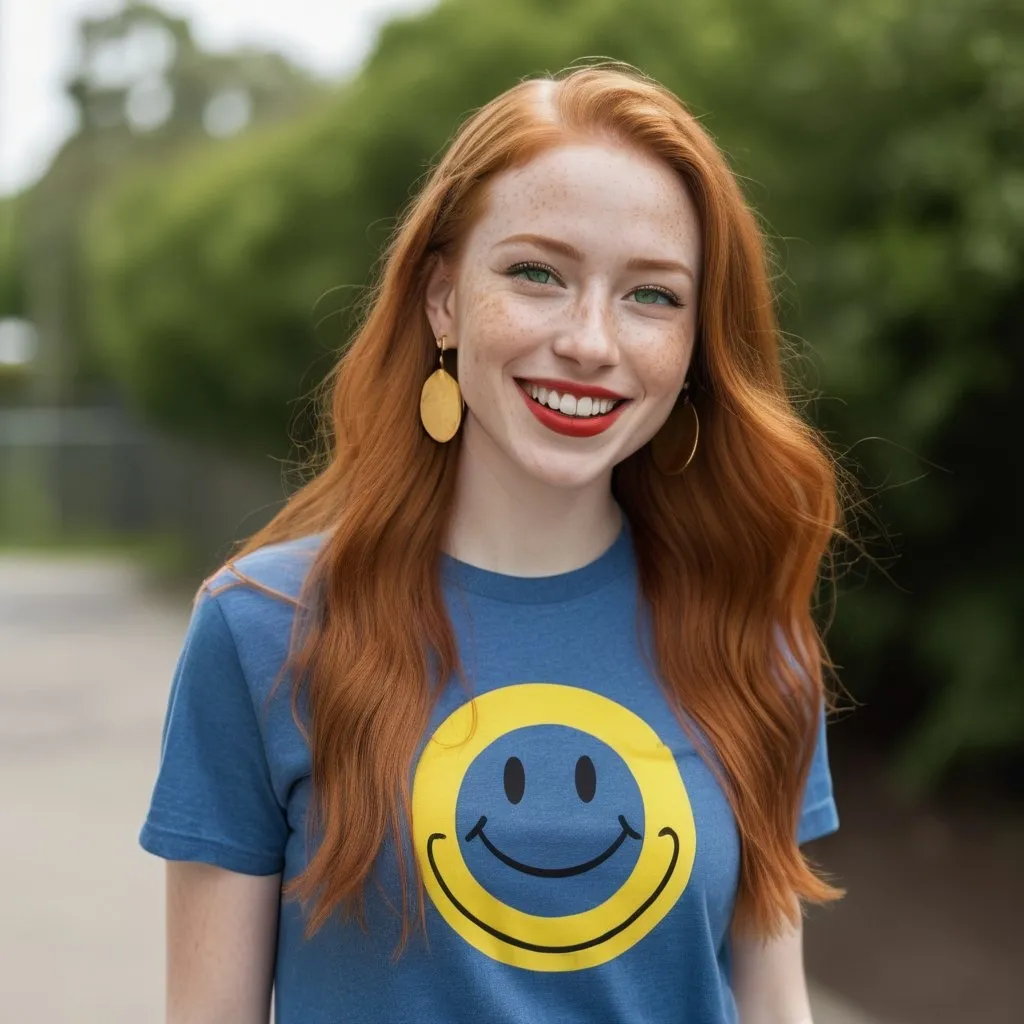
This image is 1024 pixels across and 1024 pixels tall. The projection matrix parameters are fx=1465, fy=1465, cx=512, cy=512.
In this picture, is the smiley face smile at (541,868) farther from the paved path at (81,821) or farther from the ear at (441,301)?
the paved path at (81,821)

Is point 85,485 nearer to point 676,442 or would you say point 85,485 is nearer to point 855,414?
point 855,414

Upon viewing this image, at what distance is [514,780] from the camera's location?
170 cm

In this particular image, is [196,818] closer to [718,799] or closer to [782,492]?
[718,799]

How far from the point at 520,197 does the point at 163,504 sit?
71.9 feet

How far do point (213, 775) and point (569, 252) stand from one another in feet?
2.39

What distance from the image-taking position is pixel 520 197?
68.3 inches

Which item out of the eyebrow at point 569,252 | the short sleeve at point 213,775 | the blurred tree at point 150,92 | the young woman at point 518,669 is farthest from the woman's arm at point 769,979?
the blurred tree at point 150,92

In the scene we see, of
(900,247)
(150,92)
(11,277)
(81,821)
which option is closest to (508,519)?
(900,247)

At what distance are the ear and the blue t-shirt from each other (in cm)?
37

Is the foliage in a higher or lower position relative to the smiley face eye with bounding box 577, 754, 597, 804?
higher

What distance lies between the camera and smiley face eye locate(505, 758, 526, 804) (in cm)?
169

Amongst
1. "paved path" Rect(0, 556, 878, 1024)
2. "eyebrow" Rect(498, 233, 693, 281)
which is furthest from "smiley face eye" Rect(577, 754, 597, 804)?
"paved path" Rect(0, 556, 878, 1024)

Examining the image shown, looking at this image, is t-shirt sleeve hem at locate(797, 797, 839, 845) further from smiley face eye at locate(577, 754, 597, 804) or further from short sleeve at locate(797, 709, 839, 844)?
smiley face eye at locate(577, 754, 597, 804)

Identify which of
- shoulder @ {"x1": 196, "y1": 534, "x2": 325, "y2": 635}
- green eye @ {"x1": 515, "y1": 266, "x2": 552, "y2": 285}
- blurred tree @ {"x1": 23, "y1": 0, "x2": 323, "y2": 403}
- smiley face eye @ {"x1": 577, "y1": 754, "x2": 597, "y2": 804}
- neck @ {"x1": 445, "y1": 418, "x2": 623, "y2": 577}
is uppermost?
blurred tree @ {"x1": 23, "y1": 0, "x2": 323, "y2": 403}
